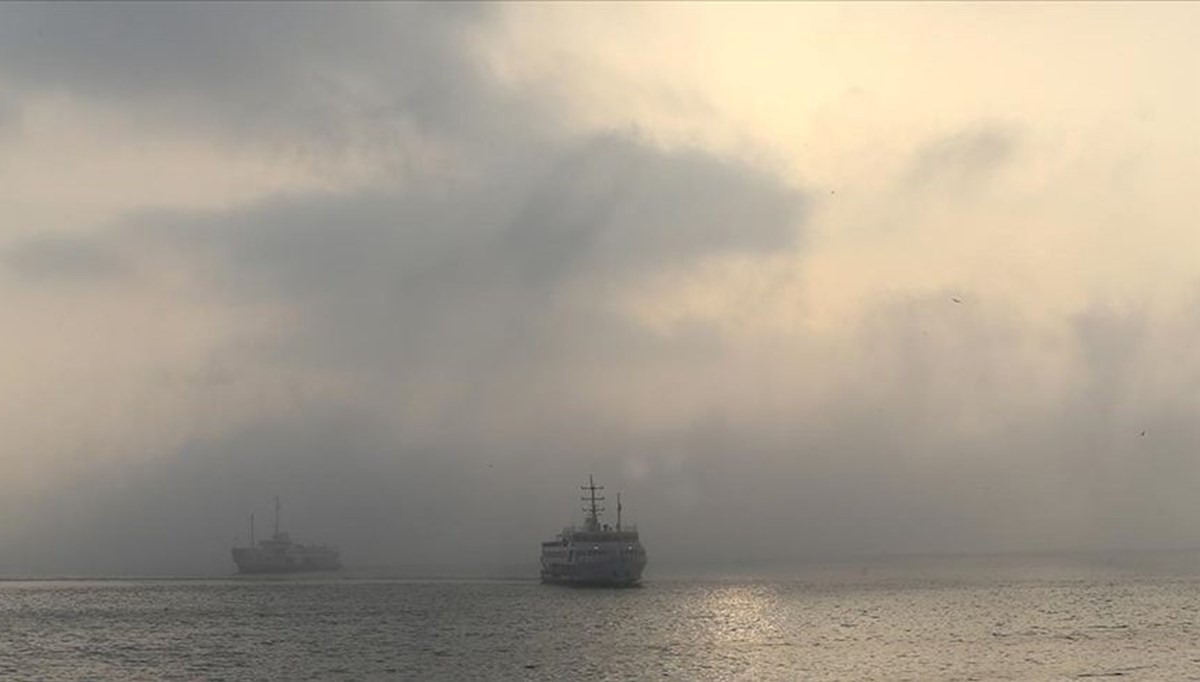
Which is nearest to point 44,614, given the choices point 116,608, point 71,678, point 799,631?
point 116,608

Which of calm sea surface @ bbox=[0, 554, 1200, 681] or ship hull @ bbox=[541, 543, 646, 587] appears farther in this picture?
ship hull @ bbox=[541, 543, 646, 587]

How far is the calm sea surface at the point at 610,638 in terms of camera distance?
7662 cm

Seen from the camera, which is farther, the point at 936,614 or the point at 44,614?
the point at 44,614

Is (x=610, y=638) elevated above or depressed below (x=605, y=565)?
below

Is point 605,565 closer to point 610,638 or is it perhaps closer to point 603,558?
point 603,558

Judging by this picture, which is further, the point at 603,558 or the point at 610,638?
the point at 603,558

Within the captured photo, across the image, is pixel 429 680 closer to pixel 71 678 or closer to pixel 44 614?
pixel 71 678

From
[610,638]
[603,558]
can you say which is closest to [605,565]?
[603,558]

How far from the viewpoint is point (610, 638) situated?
3824 inches

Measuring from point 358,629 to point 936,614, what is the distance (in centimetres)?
7171

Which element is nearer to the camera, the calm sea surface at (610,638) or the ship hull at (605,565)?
the calm sea surface at (610,638)

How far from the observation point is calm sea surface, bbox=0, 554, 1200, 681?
76625mm

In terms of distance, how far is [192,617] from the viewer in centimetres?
13450

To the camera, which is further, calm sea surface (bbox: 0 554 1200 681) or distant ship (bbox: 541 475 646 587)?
distant ship (bbox: 541 475 646 587)
